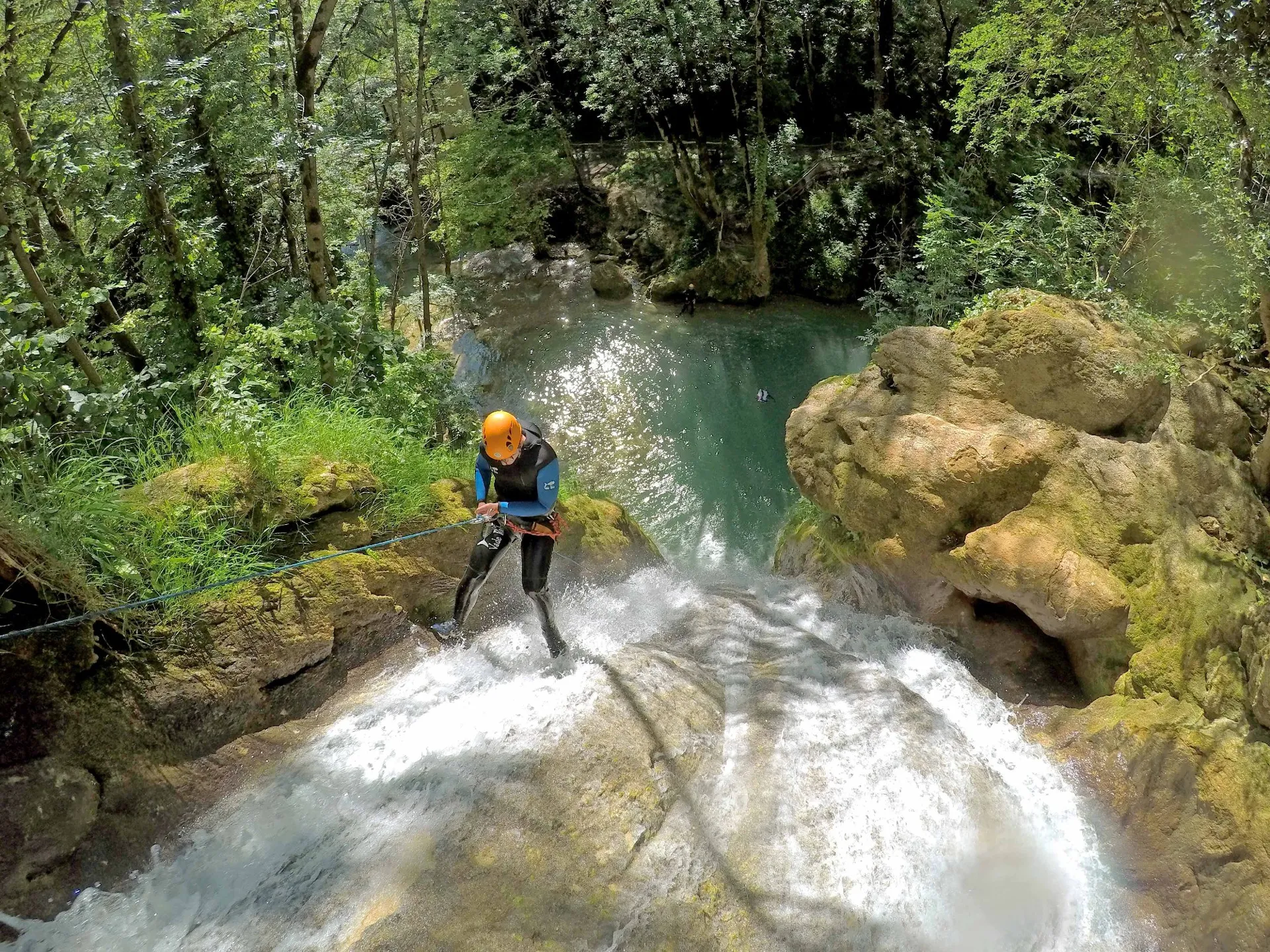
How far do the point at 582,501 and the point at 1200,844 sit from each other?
18.4 feet

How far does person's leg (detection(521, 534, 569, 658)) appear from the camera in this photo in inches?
203

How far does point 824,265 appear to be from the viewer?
16875 mm

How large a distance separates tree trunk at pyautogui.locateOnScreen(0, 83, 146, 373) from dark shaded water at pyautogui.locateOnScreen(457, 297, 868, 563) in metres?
6.07

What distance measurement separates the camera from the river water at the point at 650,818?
3283mm

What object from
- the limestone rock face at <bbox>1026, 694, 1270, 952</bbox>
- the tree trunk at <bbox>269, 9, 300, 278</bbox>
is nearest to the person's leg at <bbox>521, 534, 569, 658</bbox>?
the limestone rock face at <bbox>1026, 694, 1270, 952</bbox>

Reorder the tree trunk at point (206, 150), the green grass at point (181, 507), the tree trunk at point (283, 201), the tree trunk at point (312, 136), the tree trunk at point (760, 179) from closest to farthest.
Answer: the green grass at point (181, 507) → the tree trunk at point (312, 136) → the tree trunk at point (206, 150) → the tree trunk at point (283, 201) → the tree trunk at point (760, 179)

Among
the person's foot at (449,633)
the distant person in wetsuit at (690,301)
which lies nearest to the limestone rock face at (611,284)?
the distant person in wetsuit at (690,301)

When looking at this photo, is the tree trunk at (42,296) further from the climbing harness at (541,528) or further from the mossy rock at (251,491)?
the climbing harness at (541,528)

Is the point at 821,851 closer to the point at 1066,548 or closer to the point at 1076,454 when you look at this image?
the point at 1066,548

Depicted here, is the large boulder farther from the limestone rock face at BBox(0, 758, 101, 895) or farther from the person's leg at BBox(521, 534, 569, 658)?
the limestone rock face at BBox(0, 758, 101, 895)

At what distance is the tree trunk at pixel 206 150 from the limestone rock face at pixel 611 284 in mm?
9646

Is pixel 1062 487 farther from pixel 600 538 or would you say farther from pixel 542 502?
pixel 600 538

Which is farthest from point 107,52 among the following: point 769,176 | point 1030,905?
point 769,176

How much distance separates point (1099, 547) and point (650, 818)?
12.5ft
